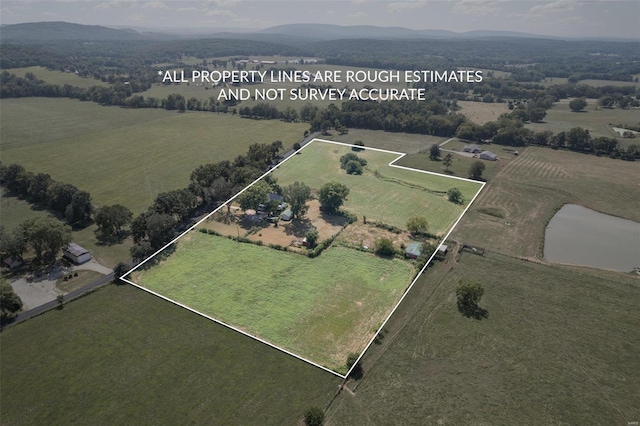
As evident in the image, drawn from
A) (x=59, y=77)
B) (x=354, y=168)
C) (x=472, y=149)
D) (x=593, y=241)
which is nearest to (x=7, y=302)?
(x=354, y=168)

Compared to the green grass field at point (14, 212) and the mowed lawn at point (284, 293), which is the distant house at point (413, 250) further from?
the green grass field at point (14, 212)

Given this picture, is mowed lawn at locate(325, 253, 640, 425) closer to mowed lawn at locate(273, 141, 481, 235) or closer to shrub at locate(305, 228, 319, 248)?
shrub at locate(305, 228, 319, 248)

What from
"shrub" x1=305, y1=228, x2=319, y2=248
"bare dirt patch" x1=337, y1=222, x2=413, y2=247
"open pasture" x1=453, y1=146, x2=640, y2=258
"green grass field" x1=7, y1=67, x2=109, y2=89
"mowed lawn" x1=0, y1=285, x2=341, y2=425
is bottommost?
"mowed lawn" x1=0, y1=285, x2=341, y2=425

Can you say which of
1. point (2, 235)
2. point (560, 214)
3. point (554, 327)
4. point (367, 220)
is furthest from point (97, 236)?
point (560, 214)

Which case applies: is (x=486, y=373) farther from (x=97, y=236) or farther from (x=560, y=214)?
(x=97, y=236)

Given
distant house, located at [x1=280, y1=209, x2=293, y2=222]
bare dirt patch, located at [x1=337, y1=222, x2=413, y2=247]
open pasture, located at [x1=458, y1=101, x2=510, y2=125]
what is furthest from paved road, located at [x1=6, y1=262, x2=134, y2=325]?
open pasture, located at [x1=458, y1=101, x2=510, y2=125]

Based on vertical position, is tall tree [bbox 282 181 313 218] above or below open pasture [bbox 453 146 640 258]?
above

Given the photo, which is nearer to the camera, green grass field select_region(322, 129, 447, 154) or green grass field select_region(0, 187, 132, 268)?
green grass field select_region(0, 187, 132, 268)
